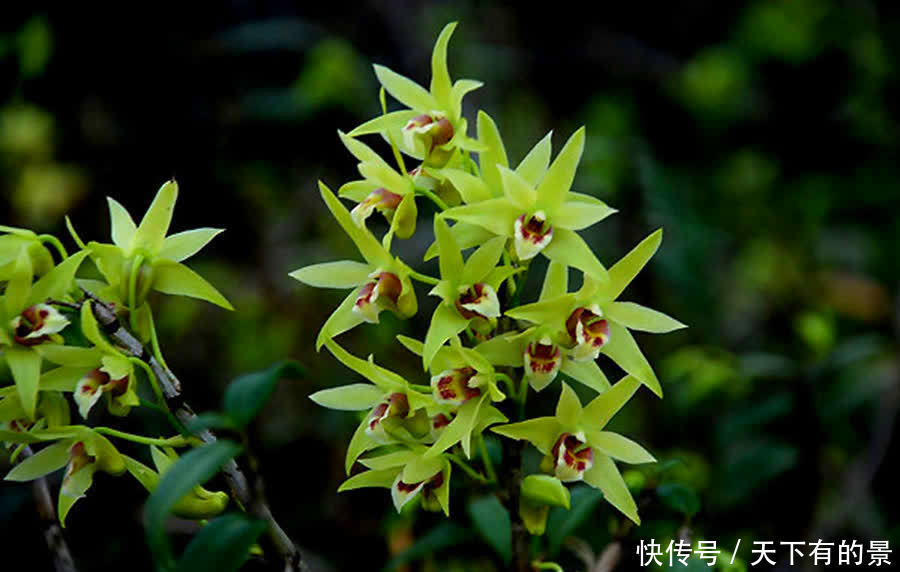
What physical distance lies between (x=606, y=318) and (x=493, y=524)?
62 cm

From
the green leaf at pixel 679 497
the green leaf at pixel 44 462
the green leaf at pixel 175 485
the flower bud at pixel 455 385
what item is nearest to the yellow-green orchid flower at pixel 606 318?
→ the flower bud at pixel 455 385

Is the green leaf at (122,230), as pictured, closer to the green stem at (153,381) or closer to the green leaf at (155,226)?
the green leaf at (155,226)

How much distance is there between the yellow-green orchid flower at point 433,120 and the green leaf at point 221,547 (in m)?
0.57

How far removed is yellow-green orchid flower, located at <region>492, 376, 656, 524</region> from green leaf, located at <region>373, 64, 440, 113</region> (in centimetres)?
50

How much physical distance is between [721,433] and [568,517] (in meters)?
1.12

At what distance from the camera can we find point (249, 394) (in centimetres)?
105

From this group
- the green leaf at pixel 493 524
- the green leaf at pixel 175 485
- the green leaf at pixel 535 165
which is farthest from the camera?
the green leaf at pixel 493 524

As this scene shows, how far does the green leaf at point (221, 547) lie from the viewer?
108 centimetres

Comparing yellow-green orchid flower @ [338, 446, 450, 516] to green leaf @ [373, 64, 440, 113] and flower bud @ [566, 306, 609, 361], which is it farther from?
green leaf @ [373, 64, 440, 113]

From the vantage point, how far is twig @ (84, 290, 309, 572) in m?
1.19

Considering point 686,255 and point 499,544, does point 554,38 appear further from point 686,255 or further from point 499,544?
point 499,544

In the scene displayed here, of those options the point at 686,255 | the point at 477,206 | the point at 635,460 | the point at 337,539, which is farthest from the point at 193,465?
the point at 686,255

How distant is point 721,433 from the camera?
2510mm

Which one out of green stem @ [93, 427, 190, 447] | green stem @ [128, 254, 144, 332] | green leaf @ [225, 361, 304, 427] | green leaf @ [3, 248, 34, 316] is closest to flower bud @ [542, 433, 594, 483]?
green leaf @ [225, 361, 304, 427]
